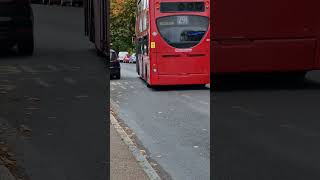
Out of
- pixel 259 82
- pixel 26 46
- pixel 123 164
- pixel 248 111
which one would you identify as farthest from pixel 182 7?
pixel 123 164

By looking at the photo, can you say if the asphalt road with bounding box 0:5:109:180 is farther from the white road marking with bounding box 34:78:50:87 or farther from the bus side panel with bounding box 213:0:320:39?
the bus side panel with bounding box 213:0:320:39

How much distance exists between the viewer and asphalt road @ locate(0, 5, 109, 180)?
6.87 m

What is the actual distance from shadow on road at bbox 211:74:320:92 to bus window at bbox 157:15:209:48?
137 centimetres

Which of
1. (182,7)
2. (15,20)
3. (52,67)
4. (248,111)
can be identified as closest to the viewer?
(15,20)

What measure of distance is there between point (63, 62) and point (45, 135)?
8265 millimetres

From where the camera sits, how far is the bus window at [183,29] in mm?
17328

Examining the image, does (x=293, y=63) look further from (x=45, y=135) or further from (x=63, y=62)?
(x=45, y=135)

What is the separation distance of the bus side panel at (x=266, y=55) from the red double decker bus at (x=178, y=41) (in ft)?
8.03

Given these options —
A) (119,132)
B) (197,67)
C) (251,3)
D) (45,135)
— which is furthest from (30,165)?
(197,67)

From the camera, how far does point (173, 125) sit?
33.8ft

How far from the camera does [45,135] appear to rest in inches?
337

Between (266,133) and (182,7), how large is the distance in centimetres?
902

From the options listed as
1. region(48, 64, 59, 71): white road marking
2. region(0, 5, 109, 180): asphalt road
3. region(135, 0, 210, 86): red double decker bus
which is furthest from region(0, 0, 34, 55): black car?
region(135, 0, 210, 86): red double decker bus

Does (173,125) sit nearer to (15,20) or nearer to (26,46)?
(15,20)
